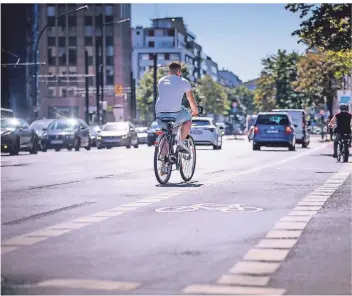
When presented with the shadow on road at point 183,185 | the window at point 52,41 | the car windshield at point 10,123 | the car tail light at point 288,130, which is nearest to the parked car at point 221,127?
the car tail light at point 288,130

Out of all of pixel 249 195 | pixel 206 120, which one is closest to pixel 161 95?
pixel 249 195

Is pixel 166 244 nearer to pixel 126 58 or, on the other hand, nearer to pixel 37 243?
pixel 37 243

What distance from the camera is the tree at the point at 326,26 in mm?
41250

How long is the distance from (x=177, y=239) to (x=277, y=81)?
128 meters

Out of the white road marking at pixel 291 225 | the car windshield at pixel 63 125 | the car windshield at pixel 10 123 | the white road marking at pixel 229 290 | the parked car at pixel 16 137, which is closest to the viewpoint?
the white road marking at pixel 229 290

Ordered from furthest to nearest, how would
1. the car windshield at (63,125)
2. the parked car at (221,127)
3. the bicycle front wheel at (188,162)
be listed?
the parked car at (221,127)
the car windshield at (63,125)
the bicycle front wheel at (188,162)

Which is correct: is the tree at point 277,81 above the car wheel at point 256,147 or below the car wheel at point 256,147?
above

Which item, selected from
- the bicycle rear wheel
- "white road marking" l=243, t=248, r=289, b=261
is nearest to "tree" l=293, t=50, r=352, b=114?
the bicycle rear wheel

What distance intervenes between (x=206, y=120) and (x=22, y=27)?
1969 inches

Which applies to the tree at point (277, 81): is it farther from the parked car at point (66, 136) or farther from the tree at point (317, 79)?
the parked car at point (66, 136)

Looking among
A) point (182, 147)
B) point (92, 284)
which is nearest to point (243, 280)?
point (92, 284)

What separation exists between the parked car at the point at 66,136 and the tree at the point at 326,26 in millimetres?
13239

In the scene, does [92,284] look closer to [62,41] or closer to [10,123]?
[10,123]

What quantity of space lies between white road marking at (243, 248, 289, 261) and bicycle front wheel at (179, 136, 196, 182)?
9078 millimetres
